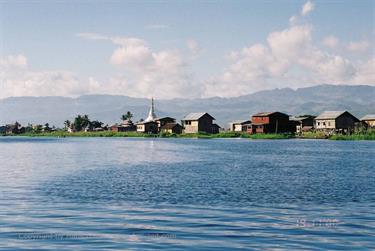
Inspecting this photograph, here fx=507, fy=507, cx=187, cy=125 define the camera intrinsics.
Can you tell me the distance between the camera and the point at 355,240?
61.7 ft

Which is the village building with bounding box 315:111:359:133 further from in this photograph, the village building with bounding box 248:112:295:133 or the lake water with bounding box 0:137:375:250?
Answer: the lake water with bounding box 0:137:375:250

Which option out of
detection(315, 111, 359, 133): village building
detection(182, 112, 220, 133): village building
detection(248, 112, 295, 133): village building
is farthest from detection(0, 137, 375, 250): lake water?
detection(182, 112, 220, 133): village building

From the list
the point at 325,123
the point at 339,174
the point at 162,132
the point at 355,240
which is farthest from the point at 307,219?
the point at 162,132

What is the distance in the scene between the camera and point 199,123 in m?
185

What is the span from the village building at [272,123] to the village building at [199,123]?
25.9 m

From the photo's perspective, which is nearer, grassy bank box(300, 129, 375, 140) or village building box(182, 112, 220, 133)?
grassy bank box(300, 129, 375, 140)

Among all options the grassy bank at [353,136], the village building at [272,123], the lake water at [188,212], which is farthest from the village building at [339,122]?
the lake water at [188,212]

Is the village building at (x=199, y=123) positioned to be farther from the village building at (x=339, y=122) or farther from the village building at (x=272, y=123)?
the village building at (x=339, y=122)

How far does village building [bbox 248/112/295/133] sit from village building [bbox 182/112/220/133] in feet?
84.9

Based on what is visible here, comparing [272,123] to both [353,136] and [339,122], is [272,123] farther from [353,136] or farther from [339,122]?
[353,136]

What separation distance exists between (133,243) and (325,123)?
14981 cm

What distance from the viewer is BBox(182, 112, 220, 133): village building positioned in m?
184

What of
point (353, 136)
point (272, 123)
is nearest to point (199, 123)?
point (272, 123)

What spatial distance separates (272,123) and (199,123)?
34.1 meters
